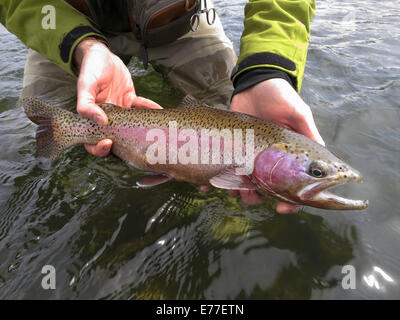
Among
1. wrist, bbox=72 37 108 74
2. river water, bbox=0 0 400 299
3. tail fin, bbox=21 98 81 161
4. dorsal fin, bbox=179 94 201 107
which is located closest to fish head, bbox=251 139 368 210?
river water, bbox=0 0 400 299

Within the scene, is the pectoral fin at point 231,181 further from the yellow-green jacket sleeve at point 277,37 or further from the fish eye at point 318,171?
the yellow-green jacket sleeve at point 277,37

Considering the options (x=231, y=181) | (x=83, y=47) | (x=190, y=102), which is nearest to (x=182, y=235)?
(x=231, y=181)

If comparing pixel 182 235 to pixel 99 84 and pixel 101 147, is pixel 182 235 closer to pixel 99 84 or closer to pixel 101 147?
pixel 101 147

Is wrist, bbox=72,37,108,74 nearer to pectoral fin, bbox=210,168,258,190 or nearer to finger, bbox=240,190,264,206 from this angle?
pectoral fin, bbox=210,168,258,190

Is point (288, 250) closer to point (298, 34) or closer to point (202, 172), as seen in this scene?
point (202, 172)

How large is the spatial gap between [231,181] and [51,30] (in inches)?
101

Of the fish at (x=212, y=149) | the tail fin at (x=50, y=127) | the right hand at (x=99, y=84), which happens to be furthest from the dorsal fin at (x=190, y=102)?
the tail fin at (x=50, y=127)

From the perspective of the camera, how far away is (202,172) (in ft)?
7.31

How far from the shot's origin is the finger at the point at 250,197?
224cm

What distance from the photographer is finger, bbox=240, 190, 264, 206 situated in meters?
2.24

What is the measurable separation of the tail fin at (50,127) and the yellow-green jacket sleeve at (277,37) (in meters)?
1.70

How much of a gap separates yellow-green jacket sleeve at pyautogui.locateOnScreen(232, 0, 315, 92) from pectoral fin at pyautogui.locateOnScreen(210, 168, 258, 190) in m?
1.07
